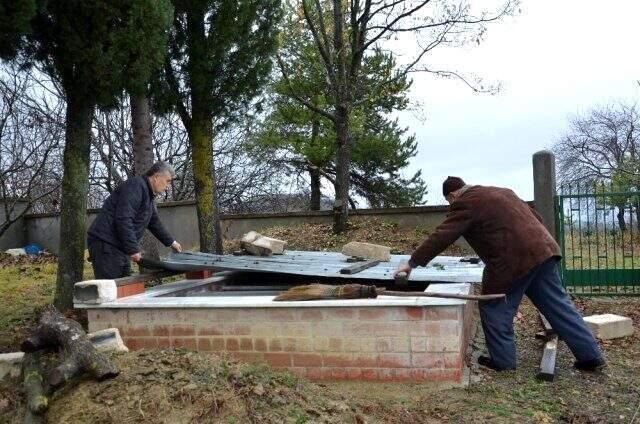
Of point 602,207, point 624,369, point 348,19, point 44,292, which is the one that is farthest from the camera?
point 348,19

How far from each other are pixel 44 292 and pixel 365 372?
6142 millimetres

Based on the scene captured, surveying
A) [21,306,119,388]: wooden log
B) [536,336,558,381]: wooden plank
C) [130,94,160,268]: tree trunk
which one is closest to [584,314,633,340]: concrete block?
[536,336,558,381]: wooden plank

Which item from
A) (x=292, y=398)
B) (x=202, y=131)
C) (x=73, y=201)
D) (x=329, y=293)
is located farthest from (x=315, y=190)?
(x=292, y=398)

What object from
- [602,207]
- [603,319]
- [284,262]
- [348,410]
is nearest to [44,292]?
[284,262]

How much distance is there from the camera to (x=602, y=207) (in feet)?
32.1

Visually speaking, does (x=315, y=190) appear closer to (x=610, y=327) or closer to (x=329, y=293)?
(x=610, y=327)

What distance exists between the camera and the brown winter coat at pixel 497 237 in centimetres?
480

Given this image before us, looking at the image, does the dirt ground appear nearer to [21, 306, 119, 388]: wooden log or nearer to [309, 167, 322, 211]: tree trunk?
[21, 306, 119, 388]: wooden log

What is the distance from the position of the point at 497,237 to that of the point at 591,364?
1.33 m

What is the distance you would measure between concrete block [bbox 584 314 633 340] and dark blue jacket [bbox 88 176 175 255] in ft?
15.0

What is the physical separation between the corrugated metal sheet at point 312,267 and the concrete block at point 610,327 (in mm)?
1263

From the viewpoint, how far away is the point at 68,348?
3.99 meters

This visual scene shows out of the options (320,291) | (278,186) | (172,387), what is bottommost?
(172,387)

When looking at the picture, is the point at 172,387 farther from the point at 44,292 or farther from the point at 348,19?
the point at 348,19
